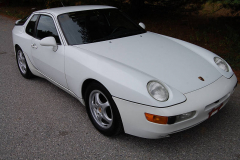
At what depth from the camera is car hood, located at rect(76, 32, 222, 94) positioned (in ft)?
8.25

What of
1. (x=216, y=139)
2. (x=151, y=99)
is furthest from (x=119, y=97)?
(x=216, y=139)

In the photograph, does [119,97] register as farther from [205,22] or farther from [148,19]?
[148,19]

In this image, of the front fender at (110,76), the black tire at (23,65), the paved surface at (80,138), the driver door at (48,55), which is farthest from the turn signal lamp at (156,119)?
the black tire at (23,65)

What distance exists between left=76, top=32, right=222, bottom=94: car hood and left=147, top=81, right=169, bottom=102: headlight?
144 mm

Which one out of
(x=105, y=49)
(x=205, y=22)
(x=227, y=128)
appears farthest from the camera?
(x=205, y=22)

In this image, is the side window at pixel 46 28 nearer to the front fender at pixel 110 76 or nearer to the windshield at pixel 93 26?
the windshield at pixel 93 26

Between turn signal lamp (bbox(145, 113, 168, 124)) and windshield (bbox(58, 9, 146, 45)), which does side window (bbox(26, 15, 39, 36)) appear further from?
turn signal lamp (bbox(145, 113, 168, 124))

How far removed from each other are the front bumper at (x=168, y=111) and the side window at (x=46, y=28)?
1.63 metres

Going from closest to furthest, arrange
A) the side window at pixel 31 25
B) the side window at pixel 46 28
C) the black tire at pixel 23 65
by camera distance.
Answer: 1. the side window at pixel 46 28
2. the side window at pixel 31 25
3. the black tire at pixel 23 65

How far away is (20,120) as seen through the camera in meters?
3.20

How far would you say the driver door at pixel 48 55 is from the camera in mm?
3217

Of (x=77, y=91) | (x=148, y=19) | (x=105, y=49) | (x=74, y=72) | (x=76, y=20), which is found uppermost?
(x=76, y=20)

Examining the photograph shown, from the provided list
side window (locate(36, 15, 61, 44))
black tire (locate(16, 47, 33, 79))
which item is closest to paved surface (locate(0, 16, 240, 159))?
black tire (locate(16, 47, 33, 79))

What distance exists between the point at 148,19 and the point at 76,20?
611 centimetres
